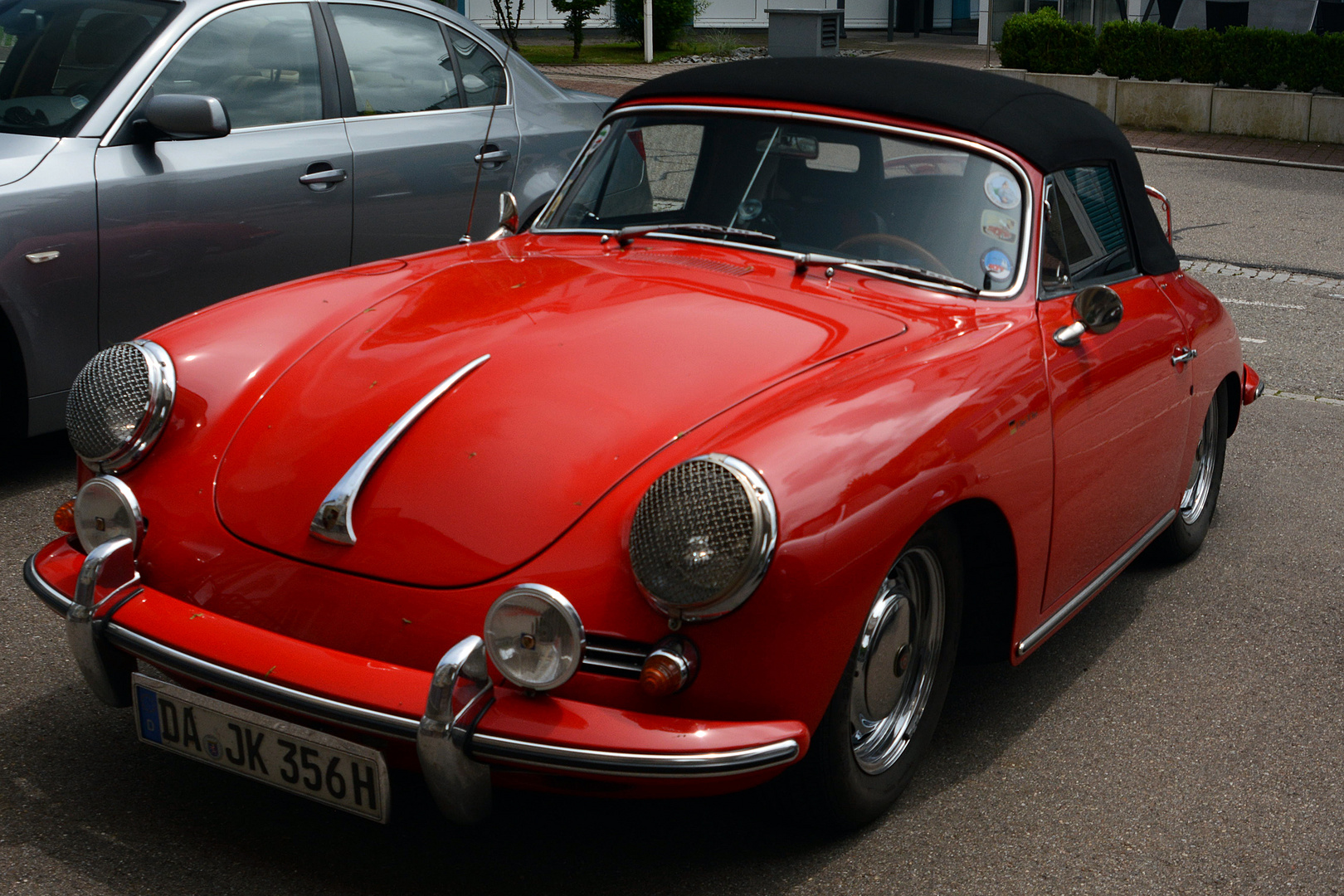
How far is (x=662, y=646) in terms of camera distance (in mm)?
2414

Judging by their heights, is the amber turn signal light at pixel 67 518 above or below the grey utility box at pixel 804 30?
below

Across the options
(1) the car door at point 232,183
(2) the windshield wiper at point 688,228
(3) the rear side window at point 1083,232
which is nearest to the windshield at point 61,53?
(1) the car door at point 232,183

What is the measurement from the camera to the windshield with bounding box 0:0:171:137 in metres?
4.93

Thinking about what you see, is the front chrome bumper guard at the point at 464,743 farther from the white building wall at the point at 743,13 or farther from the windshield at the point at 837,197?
the white building wall at the point at 743,13

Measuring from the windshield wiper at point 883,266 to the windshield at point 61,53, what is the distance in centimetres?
285

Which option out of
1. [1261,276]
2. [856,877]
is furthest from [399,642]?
[1261,276]

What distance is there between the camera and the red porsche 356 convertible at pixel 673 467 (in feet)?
7.97

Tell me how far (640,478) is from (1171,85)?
1611 cm

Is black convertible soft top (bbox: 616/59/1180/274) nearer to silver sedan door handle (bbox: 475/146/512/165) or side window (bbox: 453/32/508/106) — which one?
silver sedan door handle (bbox: 475/146/512/165)

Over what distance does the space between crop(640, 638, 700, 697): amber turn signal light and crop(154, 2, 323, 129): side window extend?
12.0ft

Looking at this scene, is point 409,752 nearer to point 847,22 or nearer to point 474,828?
point 474,828

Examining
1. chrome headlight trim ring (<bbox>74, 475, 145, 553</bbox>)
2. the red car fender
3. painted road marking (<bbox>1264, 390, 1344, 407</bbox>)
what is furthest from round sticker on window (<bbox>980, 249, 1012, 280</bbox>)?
painted road marking (<bbox>1264, 390, 1344, 407</bbox>)

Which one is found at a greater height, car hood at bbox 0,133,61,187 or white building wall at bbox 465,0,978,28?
white building wall at bbox 465,0,978,28

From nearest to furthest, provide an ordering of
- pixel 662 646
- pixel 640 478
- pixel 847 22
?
pixel 662 646
pixel 640 478
pixel 847 22
